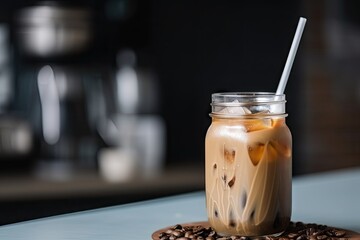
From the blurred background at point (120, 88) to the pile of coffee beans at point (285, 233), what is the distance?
140cm

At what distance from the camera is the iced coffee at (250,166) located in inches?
41.7

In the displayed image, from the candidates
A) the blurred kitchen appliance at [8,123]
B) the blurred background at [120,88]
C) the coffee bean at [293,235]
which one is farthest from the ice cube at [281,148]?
the blurred kitchen appliance at [8,123]

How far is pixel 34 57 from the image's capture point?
Result: 262 centimetres

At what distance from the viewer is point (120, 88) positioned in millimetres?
2719

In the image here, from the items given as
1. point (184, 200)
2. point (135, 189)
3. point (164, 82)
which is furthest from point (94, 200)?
point (184, 200)

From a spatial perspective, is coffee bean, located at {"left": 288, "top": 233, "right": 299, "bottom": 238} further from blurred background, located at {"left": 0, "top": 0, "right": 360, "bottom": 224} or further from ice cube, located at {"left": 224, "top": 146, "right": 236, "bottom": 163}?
blurred background, located at {"left": 0, "top": 0, "right": 360, "bottom": 224}

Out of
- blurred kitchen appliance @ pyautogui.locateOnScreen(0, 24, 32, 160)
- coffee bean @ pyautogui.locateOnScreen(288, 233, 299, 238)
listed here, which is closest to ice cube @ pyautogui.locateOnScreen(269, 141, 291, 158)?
coffee bean @ pyautogui.locateOnScreen(288, 233, 299, 238)

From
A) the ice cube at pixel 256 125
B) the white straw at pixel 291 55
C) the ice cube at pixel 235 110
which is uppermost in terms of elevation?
the white straw at pixel 291 55

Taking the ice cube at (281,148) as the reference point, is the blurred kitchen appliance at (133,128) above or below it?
below

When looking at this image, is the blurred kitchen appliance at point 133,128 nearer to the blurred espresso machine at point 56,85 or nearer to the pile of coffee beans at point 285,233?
the blurred espresso machine at point 56,85

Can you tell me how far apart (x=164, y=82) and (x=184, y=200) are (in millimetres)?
1367

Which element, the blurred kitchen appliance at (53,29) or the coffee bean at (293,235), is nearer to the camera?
the coffee bean at (293,235)

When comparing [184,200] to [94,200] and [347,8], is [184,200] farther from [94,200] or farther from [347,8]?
[347,8]

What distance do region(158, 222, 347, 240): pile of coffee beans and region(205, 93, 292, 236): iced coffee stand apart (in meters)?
0.02
